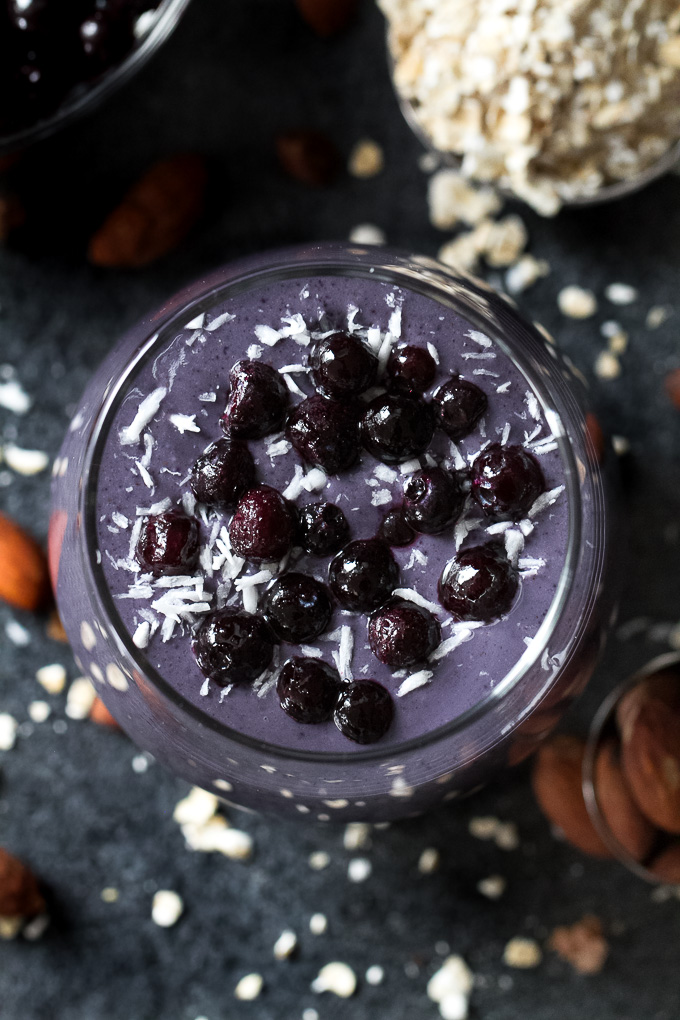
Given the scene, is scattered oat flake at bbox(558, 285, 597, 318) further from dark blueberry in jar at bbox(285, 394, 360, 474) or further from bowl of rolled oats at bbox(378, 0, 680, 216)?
dark blueberry in jar at bbox(285, 394, 360, 474)

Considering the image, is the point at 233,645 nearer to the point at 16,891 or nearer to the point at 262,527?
the point at 262,527

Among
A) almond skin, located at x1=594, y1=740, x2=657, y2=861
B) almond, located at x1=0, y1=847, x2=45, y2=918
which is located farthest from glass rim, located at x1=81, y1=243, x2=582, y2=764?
almond, located at x1=0, y1=847, x2=45, y2=918

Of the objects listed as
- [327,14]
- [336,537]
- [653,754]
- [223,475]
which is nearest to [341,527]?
[336,537]

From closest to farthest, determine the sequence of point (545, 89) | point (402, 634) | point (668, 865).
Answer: point (402, 634) < point (545, 89) < point (668, 865)

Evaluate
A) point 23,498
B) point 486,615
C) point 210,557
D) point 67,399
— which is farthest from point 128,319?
point 486,615

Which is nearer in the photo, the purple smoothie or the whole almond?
the purple smoothie

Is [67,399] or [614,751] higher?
[67,399]

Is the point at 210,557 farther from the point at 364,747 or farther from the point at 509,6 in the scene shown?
the point at 509,6
